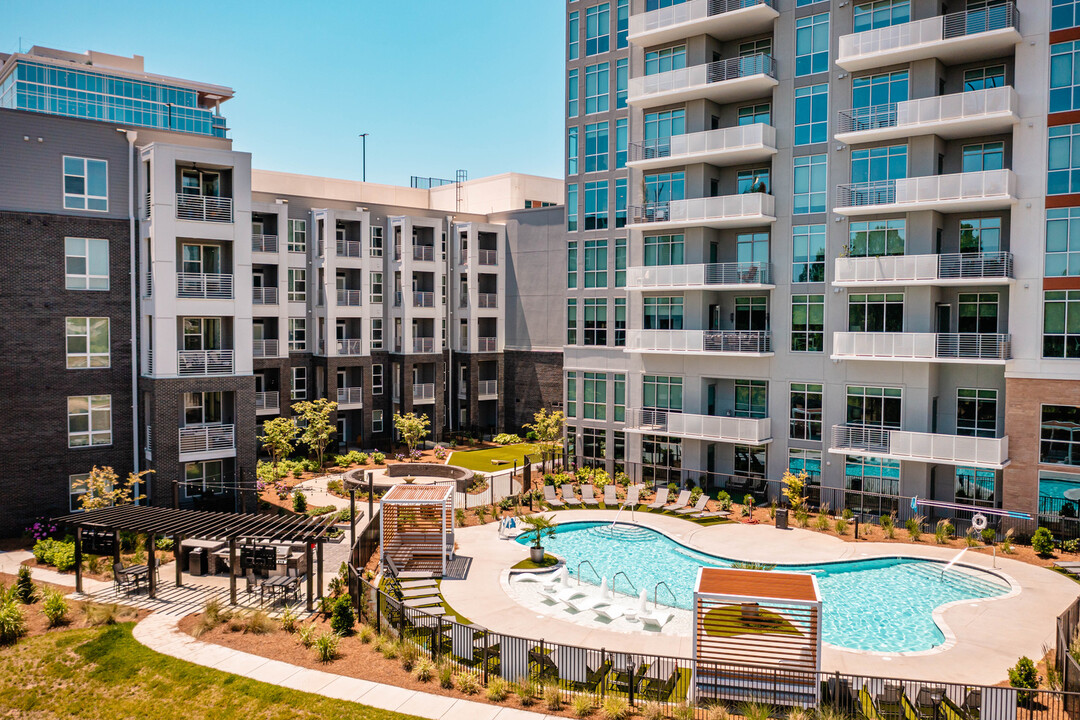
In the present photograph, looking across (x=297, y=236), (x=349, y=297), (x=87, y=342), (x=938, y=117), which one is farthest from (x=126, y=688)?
(x=297, y=236)

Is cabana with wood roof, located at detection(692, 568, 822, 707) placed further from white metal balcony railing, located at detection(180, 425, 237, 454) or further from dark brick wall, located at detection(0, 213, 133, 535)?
dark brick wall, located at detection(0, 213, 133, 535)

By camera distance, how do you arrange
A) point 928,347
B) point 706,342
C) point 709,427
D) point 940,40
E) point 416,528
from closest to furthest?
point 416,528 → point 940,40 → point 928,347 → point 709,427 → point 706,342

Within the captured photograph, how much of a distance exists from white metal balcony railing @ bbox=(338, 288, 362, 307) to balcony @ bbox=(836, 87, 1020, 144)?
28.2 metres

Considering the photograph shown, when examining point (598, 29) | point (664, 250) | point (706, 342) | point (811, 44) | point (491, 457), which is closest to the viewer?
point (811, 44)

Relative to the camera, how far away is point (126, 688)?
1559cm

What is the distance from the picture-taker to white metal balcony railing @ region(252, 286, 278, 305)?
42.1 m

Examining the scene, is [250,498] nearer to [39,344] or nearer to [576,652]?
[39,344]

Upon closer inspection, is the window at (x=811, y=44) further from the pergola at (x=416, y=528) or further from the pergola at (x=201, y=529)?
the pergola at (x=201, y=529)

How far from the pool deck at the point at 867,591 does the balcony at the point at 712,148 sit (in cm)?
1595

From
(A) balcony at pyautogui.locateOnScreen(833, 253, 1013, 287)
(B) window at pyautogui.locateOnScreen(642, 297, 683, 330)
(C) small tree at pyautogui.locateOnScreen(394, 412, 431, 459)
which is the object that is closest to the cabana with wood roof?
(A) balcony at pyautogui.locateOnScreen(833, 253, 1013, 287)

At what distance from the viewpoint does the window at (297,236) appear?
4494 centimetres

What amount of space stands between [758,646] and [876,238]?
20.9 m

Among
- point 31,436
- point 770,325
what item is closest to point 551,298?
point 770,325

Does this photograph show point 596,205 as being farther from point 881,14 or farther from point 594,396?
point 881,14
